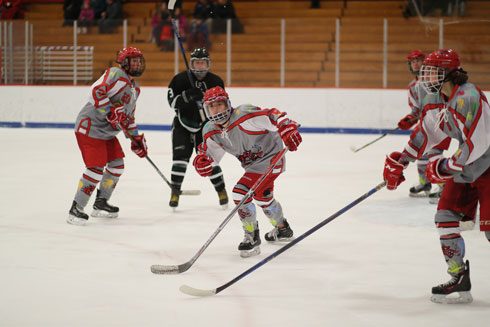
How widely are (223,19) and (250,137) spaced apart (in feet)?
23.1

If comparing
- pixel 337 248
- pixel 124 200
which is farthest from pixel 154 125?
pixel 337 248

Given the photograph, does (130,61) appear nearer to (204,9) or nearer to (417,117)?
(417,117)

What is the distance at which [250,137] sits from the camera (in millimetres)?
3748

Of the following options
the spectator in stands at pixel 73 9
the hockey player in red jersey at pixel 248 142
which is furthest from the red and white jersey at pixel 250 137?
the spectator in stands at pixel 73 9

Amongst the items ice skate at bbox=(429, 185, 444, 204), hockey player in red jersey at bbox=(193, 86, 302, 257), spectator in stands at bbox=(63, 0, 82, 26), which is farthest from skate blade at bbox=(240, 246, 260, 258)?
spectator in stands at bbox=(63, 0, 82, 26)

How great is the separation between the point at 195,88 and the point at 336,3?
8.07 meters

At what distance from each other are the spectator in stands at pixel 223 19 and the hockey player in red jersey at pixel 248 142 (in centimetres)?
683

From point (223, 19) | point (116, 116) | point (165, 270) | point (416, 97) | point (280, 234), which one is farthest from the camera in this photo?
point (223, 19)

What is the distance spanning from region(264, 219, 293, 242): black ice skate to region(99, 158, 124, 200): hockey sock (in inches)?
47.0

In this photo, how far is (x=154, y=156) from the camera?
7.64 m

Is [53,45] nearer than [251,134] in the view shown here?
No

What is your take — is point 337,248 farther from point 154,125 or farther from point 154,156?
point 154,125

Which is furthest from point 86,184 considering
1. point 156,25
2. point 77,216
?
point 156,25

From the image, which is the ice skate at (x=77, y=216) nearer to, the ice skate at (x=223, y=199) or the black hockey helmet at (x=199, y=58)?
the ice skate at (x=223, y=199)
